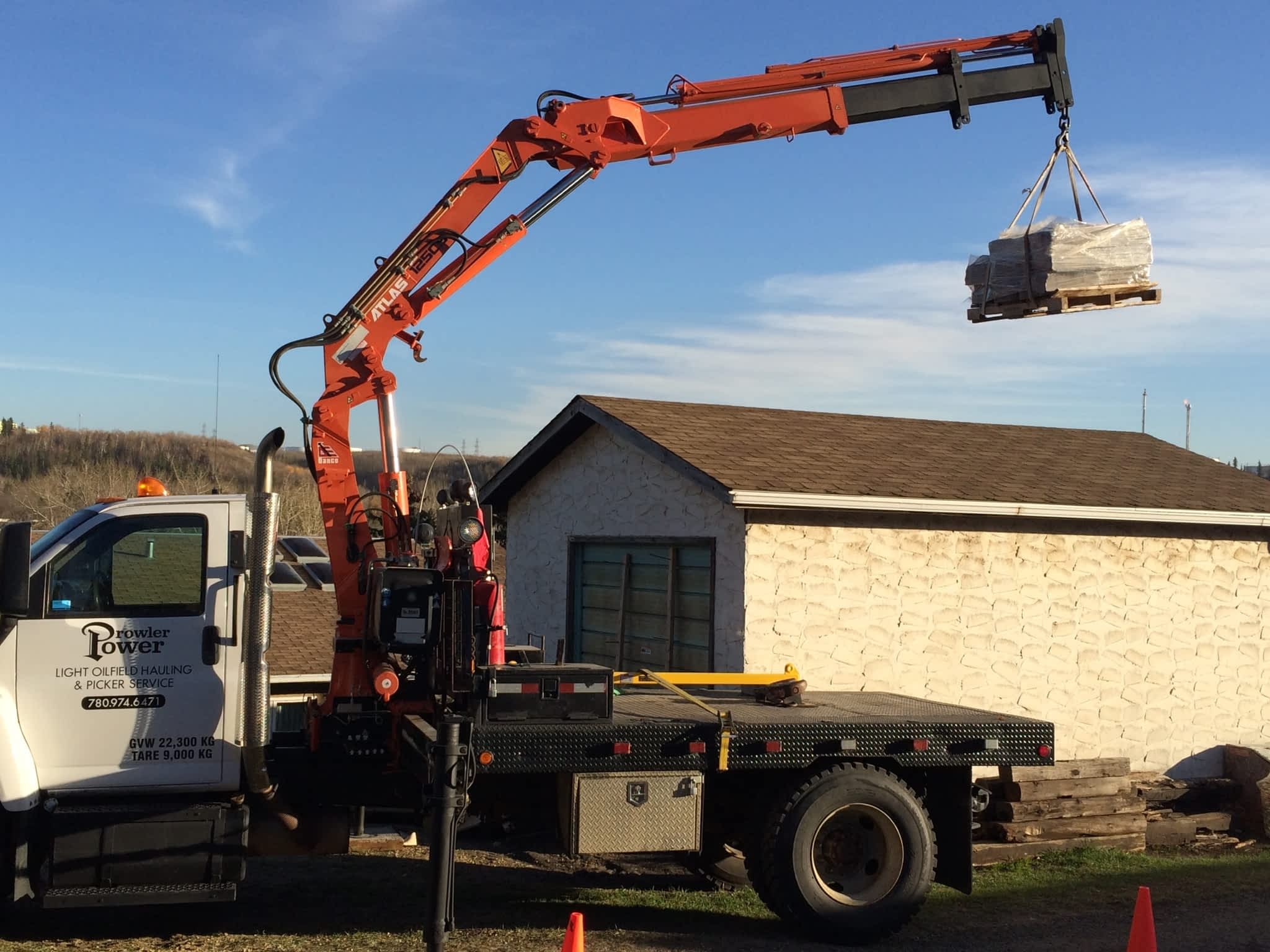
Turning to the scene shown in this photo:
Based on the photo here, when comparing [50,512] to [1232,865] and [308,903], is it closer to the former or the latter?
[308,903]

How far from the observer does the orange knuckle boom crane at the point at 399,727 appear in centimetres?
695

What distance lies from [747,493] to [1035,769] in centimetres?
347

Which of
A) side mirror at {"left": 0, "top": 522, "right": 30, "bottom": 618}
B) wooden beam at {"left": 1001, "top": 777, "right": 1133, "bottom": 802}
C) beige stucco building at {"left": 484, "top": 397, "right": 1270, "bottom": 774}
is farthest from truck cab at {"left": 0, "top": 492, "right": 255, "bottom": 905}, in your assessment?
wooden beam at {"left": 1001, "top": 777, "right": 1133, "bottom": 802}

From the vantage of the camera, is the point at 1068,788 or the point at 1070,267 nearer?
the point at 1070,267

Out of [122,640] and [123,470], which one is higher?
[123,470]

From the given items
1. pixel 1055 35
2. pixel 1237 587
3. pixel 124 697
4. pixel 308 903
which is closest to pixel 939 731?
pixel 308 903

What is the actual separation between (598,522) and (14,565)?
300 inches

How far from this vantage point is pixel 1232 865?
10633mm

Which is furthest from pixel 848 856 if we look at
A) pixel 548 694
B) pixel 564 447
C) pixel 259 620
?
pixel 564 447

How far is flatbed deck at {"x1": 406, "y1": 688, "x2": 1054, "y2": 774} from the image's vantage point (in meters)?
7.20

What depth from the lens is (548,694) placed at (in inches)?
290

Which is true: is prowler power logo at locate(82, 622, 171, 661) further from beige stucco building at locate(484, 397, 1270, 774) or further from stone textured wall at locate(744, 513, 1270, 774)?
stone textured wall at locate(744, 513, 1270, 774)

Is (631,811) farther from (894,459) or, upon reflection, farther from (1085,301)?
(894,459)

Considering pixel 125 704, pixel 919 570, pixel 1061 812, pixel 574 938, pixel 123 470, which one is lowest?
pixel 1061 812
